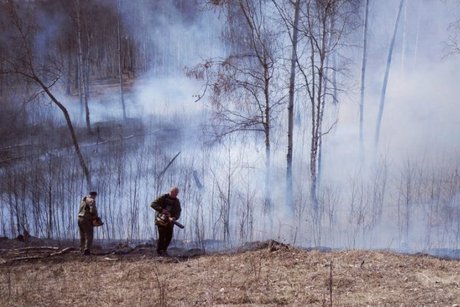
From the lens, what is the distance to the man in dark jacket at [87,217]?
35.0 feet

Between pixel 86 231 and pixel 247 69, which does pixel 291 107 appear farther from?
pixel 86 231

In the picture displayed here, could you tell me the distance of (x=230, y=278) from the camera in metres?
8.77

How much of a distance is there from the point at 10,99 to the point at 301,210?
18391 mm

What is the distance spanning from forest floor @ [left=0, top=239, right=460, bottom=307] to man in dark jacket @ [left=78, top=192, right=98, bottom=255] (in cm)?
34

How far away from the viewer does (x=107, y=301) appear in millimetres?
7598

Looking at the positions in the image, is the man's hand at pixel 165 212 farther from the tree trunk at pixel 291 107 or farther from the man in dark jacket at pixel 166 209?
the tree trunk at pixel 291 107

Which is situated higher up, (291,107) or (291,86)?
(291,86)

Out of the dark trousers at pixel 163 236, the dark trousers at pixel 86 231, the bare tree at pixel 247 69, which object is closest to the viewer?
the dark trousers at pixel 86 231

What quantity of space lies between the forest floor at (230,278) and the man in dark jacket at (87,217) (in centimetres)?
34

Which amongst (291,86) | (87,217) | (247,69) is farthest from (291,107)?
(87,217)

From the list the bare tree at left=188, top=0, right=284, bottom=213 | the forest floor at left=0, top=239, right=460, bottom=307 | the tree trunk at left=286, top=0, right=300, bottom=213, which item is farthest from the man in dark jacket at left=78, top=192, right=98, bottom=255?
the tree trunk at left=286, top=0, right=300, bottom=213

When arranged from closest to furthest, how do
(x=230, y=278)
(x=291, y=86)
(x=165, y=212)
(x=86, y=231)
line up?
1. (x=230, y=278)
2. (x=165, y=212)
3. (x=86, y=231)
4. (x=291, y=86)

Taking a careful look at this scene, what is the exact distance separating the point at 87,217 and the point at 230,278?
3776mm

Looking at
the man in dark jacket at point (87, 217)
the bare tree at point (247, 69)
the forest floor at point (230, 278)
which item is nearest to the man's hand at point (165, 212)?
the forest floor at point (230, 278)
